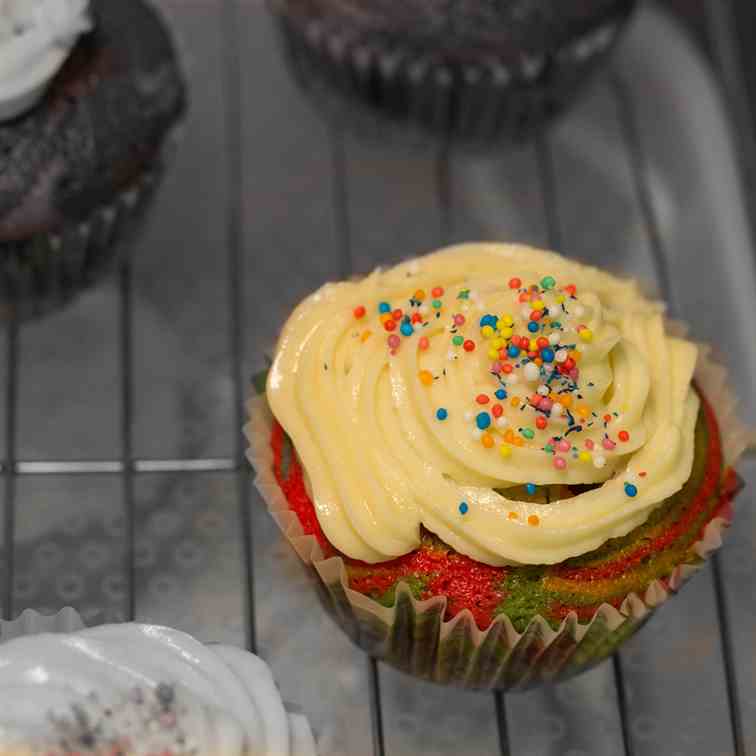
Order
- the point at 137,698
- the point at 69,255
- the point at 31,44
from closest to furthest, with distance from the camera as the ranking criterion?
the point at 137,698
the point at 31,44
the point at 69,255

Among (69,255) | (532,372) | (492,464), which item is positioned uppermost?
(532,372)

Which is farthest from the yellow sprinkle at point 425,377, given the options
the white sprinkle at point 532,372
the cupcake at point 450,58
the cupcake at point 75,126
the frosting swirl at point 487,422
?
the cupcake at point 450,58

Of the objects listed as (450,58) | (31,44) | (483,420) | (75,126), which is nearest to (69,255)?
(75,126)

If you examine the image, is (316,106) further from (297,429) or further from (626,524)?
(626,524)

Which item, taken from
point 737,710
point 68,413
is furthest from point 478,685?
Answer: point 68,413

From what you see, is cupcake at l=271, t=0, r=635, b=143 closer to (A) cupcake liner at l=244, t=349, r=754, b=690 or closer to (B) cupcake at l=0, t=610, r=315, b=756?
(A) cupcake liner at l=244, t=349, r=754, b=690

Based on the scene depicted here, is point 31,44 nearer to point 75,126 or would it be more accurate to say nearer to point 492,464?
point 75,126

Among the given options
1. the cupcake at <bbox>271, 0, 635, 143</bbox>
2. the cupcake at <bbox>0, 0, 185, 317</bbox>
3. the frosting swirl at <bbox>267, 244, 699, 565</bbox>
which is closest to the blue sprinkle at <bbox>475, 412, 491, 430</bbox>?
the frosting swirl at <bbox>267, 244, 699, 565</bbox>

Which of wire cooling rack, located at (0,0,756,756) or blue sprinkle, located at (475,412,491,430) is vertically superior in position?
blue sprinkle, located at (475,412,491,430)
